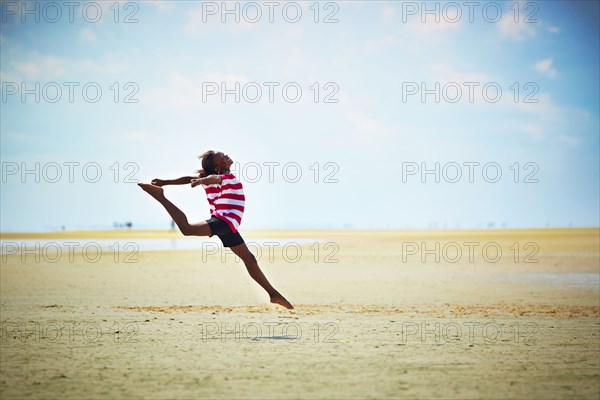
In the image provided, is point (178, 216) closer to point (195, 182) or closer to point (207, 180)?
point (195, 182)

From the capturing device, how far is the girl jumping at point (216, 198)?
27.9 feet

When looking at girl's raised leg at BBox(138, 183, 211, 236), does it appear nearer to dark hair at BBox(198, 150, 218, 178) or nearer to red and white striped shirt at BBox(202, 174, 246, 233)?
red and white striped shirt at BBox(202, 174, 246, 233)

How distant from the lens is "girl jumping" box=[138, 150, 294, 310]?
27.9 ft

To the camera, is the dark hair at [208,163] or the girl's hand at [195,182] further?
the dark hair at [208,163]

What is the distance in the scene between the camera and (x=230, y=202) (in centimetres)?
884

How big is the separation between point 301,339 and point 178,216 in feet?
9.26

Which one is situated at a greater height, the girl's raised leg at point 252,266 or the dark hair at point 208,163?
the dark hair at point 208,163

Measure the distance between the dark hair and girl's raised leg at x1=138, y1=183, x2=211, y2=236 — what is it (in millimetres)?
806

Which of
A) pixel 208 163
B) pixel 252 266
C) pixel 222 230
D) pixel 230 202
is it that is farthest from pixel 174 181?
pixel 252 266

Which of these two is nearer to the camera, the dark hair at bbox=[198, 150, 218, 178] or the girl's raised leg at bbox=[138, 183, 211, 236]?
the girl's raised leg at bbox=[138, 183, 211, 236]

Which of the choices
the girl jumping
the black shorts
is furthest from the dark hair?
the black shorts

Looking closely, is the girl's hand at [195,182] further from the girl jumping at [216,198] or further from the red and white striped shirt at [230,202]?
the red and white striped shirt at [230,202]

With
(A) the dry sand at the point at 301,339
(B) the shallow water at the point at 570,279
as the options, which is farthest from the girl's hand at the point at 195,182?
(B) the shallow water at the point at 570,279

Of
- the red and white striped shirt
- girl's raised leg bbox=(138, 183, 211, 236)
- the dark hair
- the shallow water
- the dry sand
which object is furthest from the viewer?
the shallow water
